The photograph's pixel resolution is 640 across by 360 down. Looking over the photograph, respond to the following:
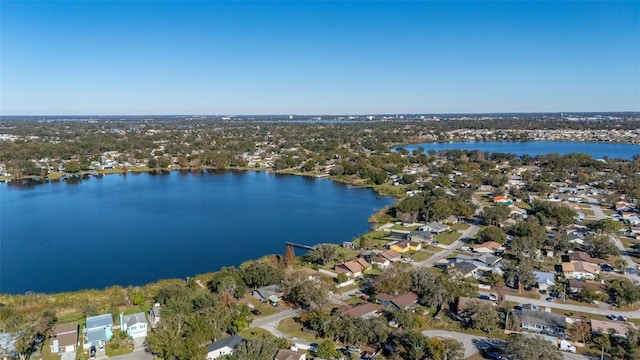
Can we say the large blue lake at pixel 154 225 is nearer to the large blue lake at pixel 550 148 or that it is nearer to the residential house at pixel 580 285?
the residential house at pixel 580 285

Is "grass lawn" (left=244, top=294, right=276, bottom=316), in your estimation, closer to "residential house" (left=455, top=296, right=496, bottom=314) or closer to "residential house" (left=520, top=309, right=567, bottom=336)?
"residential house" (left=455, top=296, right=496, bottom=314)

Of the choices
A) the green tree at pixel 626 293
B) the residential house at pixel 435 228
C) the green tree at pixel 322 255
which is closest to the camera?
the green tree at pixel 626 293

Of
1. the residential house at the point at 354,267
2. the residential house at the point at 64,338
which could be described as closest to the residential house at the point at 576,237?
the residential house at the point at 354,267

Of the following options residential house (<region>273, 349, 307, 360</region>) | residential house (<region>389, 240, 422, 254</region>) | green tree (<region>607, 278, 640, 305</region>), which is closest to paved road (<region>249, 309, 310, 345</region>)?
residential house (<region>273, 349, 307, 360</region>)

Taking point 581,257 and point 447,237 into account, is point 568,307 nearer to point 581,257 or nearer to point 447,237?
point 581,257

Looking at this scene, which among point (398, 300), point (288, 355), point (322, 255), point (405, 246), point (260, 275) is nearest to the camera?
point (288, 355)

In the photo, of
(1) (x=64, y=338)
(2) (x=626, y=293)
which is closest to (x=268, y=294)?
(1) (x=64, y=338)
